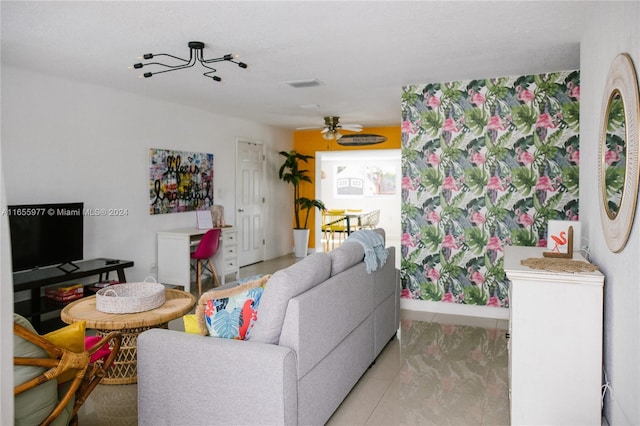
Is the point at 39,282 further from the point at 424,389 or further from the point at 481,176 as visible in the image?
the point at 481,176

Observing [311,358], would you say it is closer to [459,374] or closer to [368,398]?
[368,398]

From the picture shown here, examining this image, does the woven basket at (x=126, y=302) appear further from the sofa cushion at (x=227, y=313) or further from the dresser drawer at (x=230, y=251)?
the dresser drawer at (x=230, y=251)

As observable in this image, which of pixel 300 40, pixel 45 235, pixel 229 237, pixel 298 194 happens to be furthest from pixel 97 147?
pixel 298 194

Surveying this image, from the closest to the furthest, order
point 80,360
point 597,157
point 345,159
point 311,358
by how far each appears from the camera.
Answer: point 80,360, point 311,358, point 597,157, point 345,159

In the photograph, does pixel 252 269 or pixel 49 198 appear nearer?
pixel 49 198

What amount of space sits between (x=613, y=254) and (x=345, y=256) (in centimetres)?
148

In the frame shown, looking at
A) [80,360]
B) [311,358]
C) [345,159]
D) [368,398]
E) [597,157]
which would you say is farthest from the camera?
[345,159]

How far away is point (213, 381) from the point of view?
2207 mm

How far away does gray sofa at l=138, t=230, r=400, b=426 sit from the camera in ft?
6.98

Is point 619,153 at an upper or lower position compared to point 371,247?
upper

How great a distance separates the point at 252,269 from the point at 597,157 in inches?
226

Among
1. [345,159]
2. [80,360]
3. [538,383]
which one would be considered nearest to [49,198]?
[80,360]

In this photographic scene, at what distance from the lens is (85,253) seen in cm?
498

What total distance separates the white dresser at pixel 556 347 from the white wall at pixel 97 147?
437 centimetres
